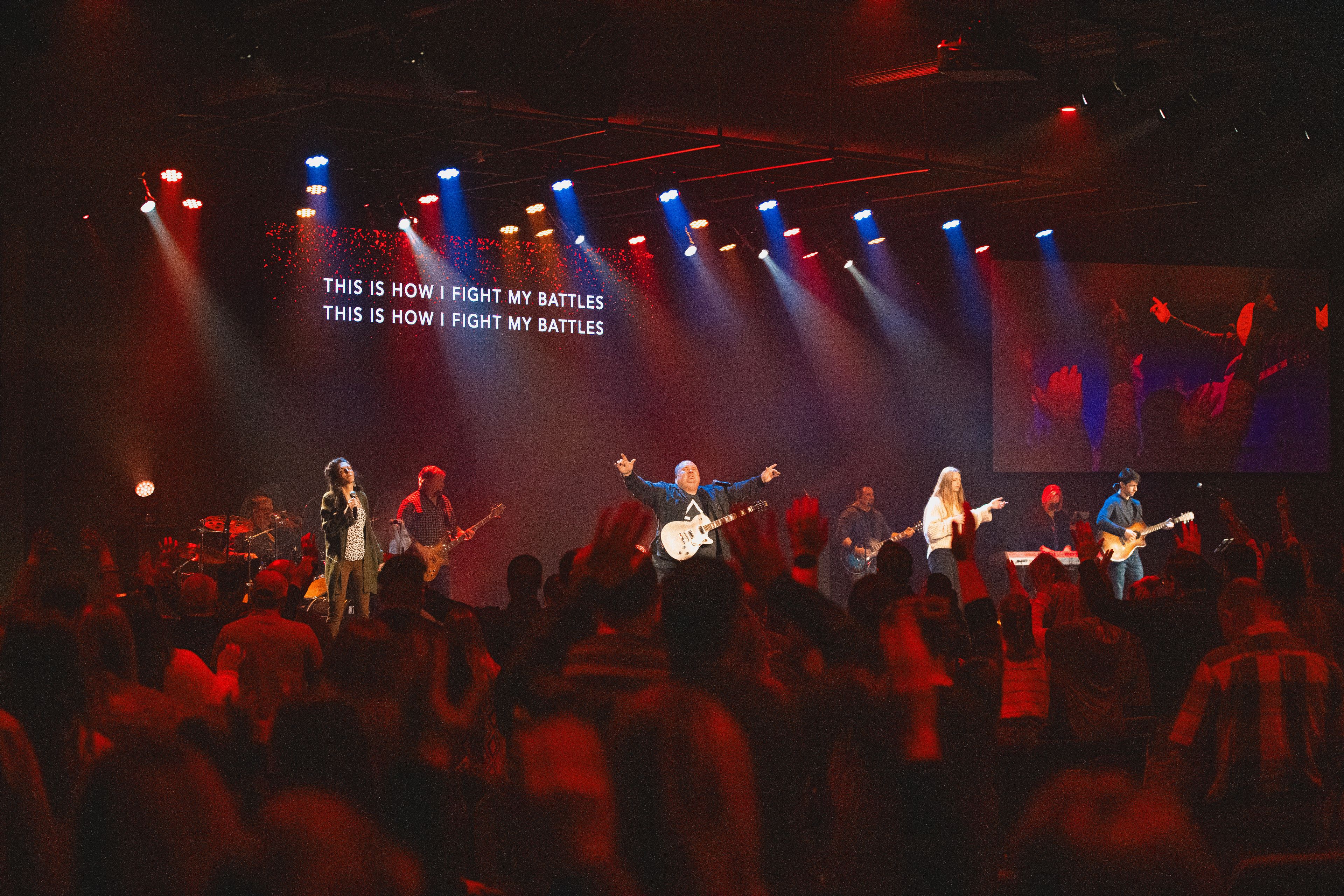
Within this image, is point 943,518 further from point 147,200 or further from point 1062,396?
point 147,200

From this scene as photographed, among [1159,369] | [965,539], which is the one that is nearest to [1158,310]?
[1159,369]

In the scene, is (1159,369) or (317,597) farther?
(1159,369)

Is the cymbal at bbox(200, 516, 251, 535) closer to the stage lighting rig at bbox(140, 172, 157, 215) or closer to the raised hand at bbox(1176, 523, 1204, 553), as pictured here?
the stage lighting rig at bbox(140, 172, 157, 215)

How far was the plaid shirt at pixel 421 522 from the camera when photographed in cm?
1051

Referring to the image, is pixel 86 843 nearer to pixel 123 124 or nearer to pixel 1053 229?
pixel 123 124

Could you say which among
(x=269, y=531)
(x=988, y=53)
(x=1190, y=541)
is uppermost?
(x=988, y=53)

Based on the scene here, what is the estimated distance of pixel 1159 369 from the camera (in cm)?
1484

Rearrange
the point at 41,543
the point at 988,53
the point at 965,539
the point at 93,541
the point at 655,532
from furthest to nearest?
the point at 655,532 → the point at 988,53 → the point at 93,541 → the point at 41,543 → the point at 965,539

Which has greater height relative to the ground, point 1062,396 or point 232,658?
point 1062,396

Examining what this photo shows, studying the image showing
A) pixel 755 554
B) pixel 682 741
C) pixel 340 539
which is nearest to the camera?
pixel 682 741

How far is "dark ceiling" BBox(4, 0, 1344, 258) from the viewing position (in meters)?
9.04

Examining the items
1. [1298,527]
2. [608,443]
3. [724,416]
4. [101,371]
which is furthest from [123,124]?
[1298,527]

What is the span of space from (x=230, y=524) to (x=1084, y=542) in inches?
333

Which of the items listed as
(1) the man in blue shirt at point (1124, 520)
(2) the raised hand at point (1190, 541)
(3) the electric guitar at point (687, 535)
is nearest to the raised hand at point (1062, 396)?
(1) the man in blue shirt at point (1124, 520)
